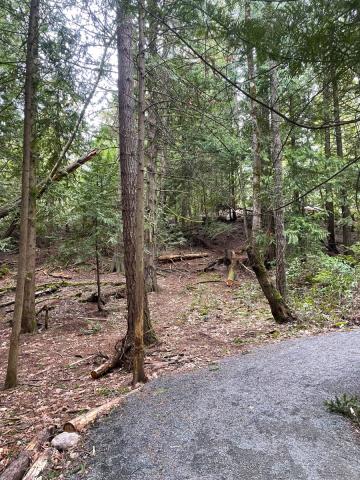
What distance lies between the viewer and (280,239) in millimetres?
8305

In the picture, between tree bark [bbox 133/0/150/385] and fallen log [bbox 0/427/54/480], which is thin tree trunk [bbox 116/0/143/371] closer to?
tree bark [bbox 133/0/150/385]

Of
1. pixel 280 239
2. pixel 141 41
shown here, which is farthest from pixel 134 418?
pixel 280 239

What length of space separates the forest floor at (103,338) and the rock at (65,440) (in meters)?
0.19

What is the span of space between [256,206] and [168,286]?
488cm

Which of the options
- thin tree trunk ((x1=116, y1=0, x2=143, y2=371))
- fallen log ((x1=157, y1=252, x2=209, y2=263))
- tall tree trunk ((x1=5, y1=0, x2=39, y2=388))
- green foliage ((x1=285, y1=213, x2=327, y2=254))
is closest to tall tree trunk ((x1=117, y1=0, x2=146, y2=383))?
thin tree trunk ((x1=116, y1=0, x2=143, y2=371))

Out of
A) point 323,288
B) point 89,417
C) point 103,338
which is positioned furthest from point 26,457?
point 323,288

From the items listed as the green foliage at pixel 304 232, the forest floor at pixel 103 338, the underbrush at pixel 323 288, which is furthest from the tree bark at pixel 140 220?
the green foliage at pixel 304 232

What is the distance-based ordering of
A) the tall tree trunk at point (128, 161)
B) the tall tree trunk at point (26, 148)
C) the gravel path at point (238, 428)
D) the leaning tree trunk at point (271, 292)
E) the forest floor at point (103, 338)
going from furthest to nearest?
the leaning tree trunk at point (271, 292) < the tall tree trunk at point (128, 161) < the tall tree trunk at point (26, 148) < the forest floor at point (103, 338) < the gravel path at point (238, 428)

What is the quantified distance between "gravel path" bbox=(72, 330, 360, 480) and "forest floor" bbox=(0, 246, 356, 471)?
1.99 feet

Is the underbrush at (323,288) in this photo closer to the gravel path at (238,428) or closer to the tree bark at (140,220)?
the gravel path at (238,428)

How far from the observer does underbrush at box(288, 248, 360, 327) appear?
25.8 feet

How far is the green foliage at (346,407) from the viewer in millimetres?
3483

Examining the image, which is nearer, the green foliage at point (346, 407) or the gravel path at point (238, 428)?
the gravel path at point (238, 428)

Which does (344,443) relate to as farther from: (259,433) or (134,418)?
(134,418)
